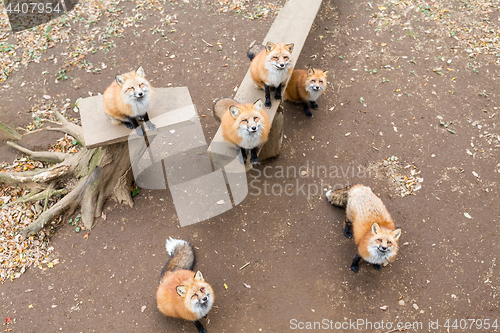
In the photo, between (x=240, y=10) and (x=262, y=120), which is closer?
(x=262, y=120)

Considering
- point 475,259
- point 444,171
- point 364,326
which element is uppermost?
point 444,171

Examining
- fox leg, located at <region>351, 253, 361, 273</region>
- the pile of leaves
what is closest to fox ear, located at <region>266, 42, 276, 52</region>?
fox leg, located at <region>351, 253, 361, 273</region>

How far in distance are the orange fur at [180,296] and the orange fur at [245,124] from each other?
1902 millimetres

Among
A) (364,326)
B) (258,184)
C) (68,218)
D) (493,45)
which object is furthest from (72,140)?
(493,45)

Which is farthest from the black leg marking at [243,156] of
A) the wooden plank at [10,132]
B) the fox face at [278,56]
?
the wooden plank at [10,132]

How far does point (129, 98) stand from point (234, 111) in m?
1.42

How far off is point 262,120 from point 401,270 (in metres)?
2.92

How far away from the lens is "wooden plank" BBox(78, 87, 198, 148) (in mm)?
4605

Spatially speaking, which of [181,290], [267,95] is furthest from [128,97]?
[181,290]

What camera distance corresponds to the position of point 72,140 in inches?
243

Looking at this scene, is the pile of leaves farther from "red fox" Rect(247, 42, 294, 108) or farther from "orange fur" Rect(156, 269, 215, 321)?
"red fox" Rect(247, 42, 294, 108)

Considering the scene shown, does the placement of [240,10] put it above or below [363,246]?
above

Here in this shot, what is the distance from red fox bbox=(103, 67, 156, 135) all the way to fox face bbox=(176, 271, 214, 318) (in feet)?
7.75

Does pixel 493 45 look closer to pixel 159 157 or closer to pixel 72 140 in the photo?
pixel 159 157
